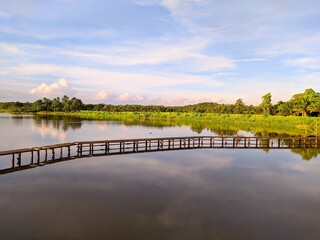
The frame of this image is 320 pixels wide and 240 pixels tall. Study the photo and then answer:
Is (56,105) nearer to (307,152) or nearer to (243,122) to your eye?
(243,122)

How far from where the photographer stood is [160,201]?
40.0 feet

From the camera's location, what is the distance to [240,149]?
28.4 meters

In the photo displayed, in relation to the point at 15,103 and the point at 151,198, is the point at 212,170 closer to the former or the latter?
the point at 151,198

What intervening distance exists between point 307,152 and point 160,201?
21.2 m

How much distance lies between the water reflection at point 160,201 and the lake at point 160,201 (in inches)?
1.4

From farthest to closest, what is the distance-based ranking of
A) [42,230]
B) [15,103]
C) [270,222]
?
1. [15,103]
2. [270,222]
3. [42,230]

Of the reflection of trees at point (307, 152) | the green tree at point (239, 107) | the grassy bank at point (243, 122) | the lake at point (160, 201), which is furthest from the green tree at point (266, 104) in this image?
the lake at point (160, 201)

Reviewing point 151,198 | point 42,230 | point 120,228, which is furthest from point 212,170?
point 42,230

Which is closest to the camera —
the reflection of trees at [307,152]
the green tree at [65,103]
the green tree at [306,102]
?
the reflection of trees at [307,152]

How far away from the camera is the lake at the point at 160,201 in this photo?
945cm

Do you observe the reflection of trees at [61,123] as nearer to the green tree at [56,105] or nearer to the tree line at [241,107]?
the tree line at [241,107]

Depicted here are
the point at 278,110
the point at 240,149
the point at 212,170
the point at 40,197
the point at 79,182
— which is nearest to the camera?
the point at 40,197

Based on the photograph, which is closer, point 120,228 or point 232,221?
point 120,228

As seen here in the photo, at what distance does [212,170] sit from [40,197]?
11099 millimetres
